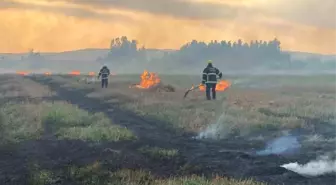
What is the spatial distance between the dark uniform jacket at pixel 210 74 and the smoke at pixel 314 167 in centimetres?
1662

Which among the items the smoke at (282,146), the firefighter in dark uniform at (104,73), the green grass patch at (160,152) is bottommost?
the smoke at (282,146)

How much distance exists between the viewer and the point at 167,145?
17578 millimetres

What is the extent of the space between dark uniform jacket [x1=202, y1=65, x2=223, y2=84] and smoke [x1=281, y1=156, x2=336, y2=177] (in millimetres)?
16624

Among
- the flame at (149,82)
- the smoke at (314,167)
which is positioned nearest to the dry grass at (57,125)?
the smoke at (314,167)

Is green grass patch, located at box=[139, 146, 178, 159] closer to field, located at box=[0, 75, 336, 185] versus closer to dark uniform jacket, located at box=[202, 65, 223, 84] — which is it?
field, located at box=[0, 75, 336, 185]

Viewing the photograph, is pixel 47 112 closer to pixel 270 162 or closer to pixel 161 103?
pixel 161 103

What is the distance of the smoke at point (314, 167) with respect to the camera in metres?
14.0

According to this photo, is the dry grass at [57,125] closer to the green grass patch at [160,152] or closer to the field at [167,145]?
the field at [167,145]

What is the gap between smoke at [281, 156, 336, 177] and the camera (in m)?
14.0

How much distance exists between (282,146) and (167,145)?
143 inches

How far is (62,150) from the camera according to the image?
16.3 m

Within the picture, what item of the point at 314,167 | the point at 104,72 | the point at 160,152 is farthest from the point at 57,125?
the point at 104,72

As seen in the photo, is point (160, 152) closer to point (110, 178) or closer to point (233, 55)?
point (110, 178)

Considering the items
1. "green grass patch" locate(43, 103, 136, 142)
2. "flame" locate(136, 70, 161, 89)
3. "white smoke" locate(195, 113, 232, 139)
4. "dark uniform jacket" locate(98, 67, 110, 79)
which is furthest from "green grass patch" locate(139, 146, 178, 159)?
"flame" locate(136, 70, 161, 89)
